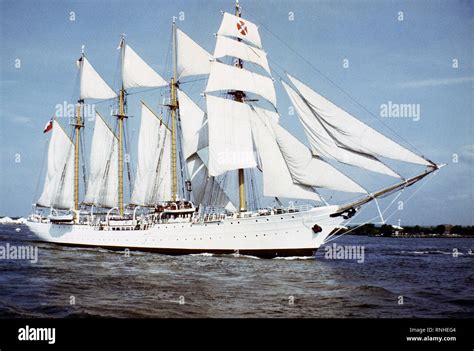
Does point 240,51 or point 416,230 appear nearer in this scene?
point 240,51

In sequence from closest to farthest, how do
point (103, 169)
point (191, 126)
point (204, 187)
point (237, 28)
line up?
point (237, 28)
point (204, 187)
point (191, 126)
point (103, 169)

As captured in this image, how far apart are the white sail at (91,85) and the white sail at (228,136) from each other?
1462 centimetres

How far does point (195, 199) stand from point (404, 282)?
66.4 feet

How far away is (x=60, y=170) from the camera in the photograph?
47.5m

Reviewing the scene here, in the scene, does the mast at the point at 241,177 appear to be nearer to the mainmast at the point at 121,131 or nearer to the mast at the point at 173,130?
the mast at the point at 173,130

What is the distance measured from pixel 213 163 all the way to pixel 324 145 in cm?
917

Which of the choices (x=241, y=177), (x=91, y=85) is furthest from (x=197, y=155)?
(x=91, y=85)

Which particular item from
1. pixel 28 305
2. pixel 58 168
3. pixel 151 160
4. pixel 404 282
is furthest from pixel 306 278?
pixel 58 168

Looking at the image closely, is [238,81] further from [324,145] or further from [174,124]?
[324,145]

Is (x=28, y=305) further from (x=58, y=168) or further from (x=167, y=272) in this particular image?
(x=58, y=168)

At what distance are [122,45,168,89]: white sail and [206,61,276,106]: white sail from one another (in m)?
8.13

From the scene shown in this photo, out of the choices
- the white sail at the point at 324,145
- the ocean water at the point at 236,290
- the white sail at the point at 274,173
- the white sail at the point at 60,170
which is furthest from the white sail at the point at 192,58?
the ocean water at the point at 236,290

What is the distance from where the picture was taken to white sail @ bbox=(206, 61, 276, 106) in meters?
35.2

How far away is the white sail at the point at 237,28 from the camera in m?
35.0
